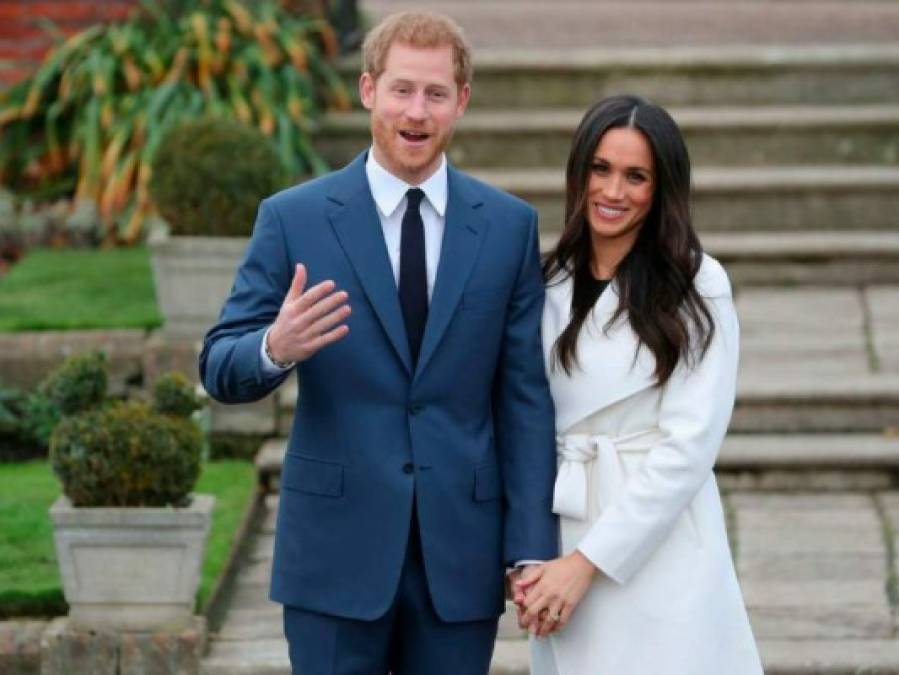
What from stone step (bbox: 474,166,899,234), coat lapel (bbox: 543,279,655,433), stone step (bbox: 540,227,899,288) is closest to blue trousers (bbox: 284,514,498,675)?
coat lapel (bbox: 543,279,655,433)

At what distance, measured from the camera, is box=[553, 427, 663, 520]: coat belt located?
384 cm

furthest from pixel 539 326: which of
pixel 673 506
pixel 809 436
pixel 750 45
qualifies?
pixel 750 45

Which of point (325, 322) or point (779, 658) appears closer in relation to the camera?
point (325, 322)

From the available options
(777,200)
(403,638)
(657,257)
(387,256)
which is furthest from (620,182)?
(777,200)

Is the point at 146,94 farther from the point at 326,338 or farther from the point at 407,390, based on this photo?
the point at 326,338

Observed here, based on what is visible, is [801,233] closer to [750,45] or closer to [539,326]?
[750,45]

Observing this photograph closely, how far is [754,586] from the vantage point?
5.91 meters

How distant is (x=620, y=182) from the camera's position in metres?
A: 3.84

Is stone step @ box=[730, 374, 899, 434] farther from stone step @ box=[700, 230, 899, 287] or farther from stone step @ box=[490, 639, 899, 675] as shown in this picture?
stone step @ box=[490, 639, 899, 675]

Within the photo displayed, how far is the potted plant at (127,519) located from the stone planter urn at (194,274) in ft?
5.50

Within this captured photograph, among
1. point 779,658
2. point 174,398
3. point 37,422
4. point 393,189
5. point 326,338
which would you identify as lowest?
point 779,658

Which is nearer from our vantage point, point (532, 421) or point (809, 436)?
point (532, 421)

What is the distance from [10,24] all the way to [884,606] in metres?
5.19

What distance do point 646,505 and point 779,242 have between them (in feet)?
15.4
